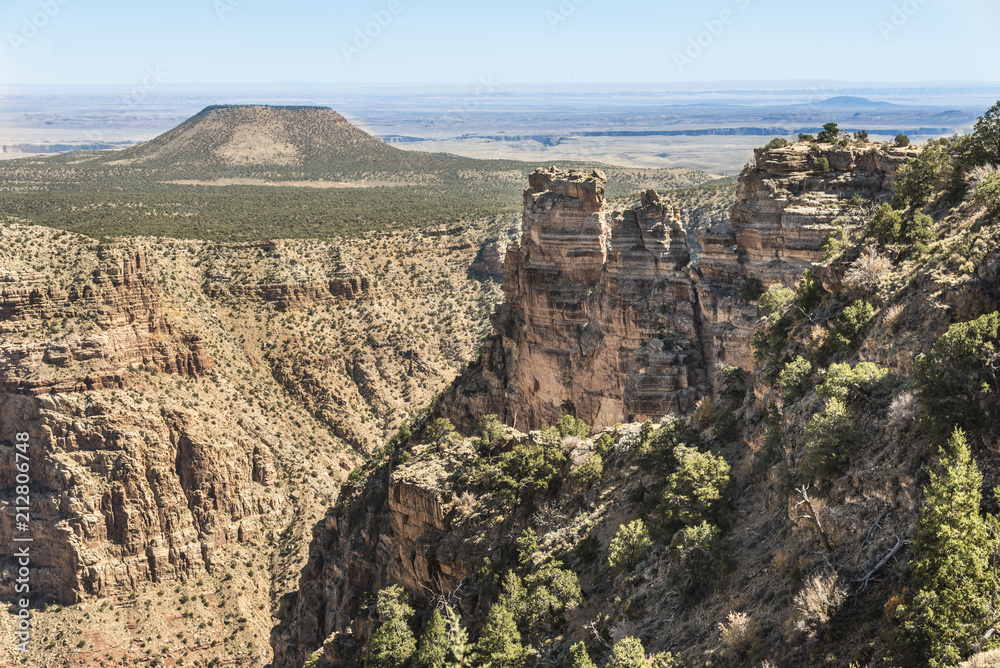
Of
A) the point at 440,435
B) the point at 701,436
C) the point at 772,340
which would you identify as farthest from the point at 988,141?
the point at 440,435

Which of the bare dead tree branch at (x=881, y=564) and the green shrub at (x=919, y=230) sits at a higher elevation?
the green shrub at (x=919, y=230)

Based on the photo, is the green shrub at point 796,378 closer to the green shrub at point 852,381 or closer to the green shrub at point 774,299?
the green shrub at point 852,381

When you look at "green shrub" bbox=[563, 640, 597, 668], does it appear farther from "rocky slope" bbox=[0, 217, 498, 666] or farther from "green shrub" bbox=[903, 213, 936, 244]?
"rocky slope" bbox=[0, 217, 498, 666]

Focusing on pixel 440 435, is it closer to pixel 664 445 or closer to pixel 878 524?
pixel 664 445

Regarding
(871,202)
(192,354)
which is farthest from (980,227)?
(192,354)

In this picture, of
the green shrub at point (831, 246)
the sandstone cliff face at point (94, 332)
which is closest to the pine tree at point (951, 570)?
the green shrub at point (831, 246)

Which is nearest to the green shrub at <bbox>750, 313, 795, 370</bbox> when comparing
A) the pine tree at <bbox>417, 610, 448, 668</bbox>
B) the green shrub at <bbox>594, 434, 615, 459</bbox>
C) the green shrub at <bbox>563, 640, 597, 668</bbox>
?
the green shrub at <bbox>594, 434, 615, 459</bbox>

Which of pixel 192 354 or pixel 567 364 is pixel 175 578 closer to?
pixel 192 354

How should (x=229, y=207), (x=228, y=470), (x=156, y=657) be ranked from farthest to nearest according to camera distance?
(x=229, y=207) → (x=228, y=470) → (x=156, y=657)
